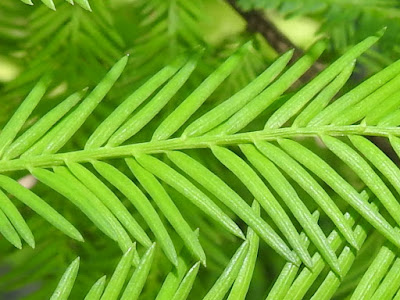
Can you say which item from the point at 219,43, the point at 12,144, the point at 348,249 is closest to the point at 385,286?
the point at 348,249

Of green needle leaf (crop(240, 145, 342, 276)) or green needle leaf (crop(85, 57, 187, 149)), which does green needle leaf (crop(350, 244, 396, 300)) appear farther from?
green needle leaf (crop(85, 57, 187, 149))

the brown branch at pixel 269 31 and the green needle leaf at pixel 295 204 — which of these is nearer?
the green needle leaf at pixel 295 204

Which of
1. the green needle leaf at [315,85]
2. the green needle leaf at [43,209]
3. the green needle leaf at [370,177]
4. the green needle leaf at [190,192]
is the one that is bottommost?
the green needle leaf at [43,209]

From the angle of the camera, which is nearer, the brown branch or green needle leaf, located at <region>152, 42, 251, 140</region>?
green needle leaf, located at <region>152, 42, 251, 140</region>

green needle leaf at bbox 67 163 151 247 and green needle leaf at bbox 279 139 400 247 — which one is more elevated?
green needle leaf at bbox 279 139 400 247

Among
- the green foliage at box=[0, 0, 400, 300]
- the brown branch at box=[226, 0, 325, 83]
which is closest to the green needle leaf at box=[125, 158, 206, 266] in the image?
the green foliage at box=[0, 0, 400, 300]

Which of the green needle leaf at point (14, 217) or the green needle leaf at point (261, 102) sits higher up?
the green needle leaf at point (261, 102)

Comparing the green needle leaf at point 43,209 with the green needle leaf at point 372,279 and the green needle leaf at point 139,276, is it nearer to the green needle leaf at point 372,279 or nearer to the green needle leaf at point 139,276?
the green needle leaf at point 139,276

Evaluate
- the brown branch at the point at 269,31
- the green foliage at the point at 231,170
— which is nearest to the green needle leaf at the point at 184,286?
the green foliage at the point at 231,170
